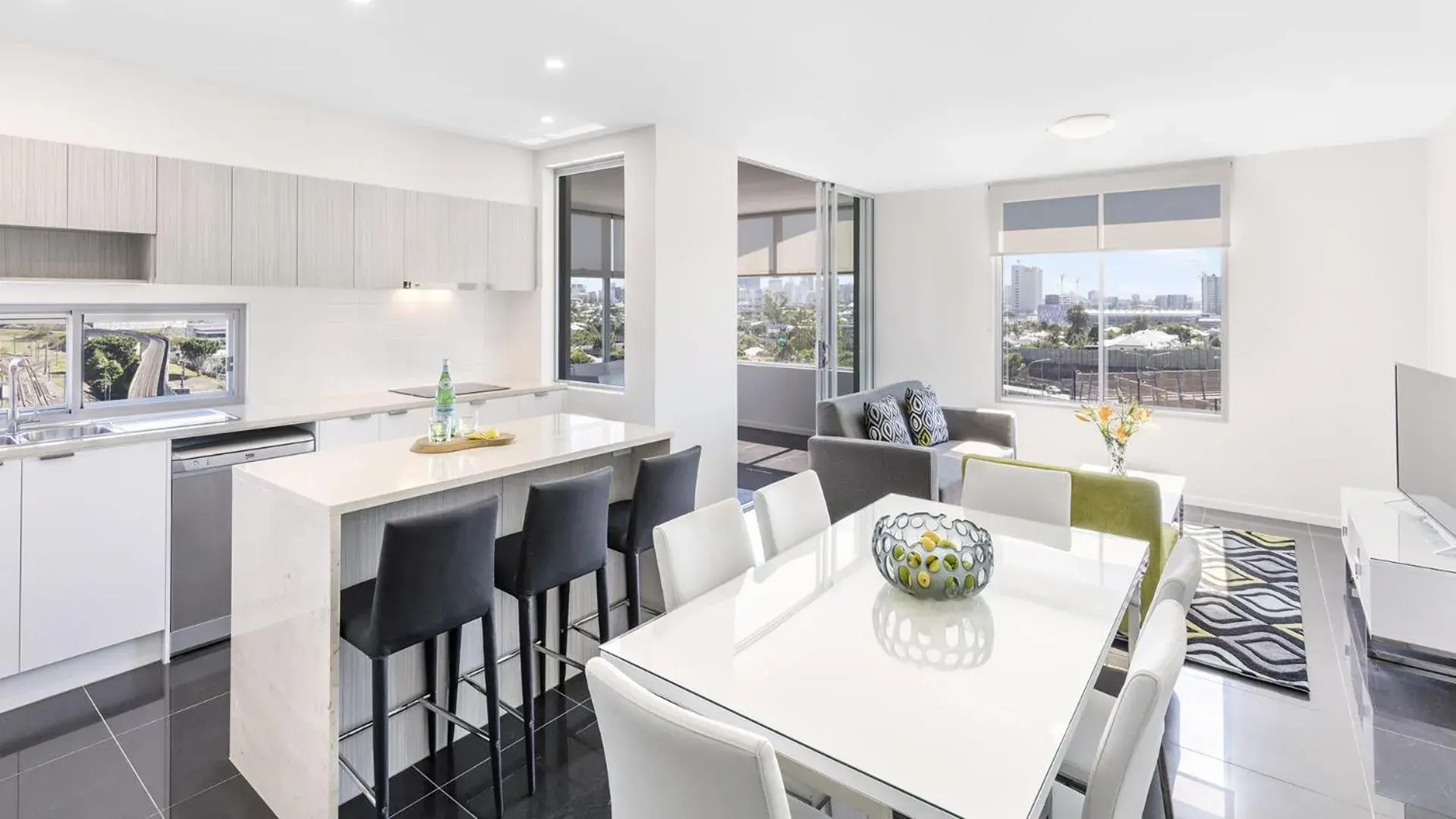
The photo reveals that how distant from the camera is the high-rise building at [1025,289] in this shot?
6.52 metres

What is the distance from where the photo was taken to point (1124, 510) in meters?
3.17

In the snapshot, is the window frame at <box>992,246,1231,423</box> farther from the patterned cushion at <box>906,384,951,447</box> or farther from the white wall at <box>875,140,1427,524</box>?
the patterned cushion at <box>906,384,951,447</box>

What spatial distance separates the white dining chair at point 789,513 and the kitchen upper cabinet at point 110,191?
10.4 ft

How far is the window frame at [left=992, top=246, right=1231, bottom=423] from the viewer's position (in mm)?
5566

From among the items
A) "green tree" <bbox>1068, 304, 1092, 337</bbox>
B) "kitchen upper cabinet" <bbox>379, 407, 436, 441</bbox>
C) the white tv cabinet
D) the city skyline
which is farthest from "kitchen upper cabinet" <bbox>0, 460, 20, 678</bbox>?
"green tree" <bbox>1068, 304, 1092, 337</bbox>

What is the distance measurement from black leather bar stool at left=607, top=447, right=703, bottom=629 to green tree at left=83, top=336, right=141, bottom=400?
2.74 m

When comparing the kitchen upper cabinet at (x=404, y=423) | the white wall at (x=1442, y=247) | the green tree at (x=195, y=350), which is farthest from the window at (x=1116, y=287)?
the green tree at (x=195, y=350)

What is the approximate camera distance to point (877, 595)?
1.99 metres

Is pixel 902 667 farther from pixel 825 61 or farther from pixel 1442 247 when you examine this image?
pixel 1442 247

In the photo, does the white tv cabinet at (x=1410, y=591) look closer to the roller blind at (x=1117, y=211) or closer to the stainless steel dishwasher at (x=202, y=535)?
the roller blind at (x=1117, y=211)

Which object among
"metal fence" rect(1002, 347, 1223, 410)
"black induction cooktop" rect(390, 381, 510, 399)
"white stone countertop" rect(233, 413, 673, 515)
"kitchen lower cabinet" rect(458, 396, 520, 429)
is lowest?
"white stone countertop" rect(233, 413, 673, 515)

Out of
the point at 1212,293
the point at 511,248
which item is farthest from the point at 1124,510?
the point at 511,248

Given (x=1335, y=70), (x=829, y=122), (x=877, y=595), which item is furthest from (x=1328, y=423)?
(x=877, y=595)

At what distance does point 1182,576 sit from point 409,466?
2.28 metres
